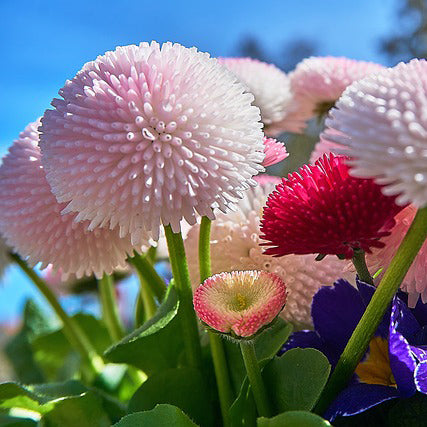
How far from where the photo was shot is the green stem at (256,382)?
225mm

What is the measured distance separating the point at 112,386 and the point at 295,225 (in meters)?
0.24

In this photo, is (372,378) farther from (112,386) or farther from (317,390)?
(112,386)

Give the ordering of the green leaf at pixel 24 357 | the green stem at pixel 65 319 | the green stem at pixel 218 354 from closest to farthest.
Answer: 1. the green stem at pixel 218 354
2. the green stem at pixel 65 319
3. the green leaf at pixel 24 357

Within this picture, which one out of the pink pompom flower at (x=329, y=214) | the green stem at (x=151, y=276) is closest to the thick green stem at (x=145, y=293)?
the green stem at (x=151, y=276)

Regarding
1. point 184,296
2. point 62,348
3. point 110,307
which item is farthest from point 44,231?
point 62,348

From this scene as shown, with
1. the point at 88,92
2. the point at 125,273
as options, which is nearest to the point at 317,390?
the point at 88,92

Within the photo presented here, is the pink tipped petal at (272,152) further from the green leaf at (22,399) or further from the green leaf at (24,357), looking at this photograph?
the green leaf at (24,357)

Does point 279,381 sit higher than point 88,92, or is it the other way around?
point 88,92

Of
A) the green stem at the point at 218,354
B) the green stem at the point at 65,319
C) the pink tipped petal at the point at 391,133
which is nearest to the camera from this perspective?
the pink tipped petal at the point at 391,133

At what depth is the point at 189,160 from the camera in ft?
0.73

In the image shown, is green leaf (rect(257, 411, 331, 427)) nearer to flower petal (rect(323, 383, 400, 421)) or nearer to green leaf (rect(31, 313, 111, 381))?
flower petal (rect(323, 383, 400, 421))

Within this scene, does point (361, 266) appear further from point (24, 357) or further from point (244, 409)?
point (24, 357)

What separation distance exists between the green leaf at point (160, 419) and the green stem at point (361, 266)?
0.08 metres

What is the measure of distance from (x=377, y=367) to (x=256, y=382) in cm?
6
